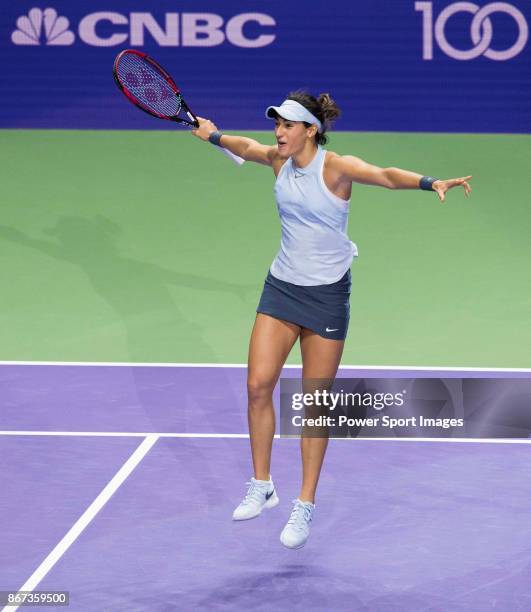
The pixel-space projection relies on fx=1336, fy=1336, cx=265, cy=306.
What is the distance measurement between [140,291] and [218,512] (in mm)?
4557

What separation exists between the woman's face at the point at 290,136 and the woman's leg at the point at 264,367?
0.80 m

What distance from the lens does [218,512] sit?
22.4ft

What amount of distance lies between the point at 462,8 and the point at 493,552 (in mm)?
9051

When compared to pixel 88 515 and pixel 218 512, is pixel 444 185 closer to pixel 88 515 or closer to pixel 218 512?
pixel 218 512

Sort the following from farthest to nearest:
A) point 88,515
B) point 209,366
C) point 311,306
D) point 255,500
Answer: point 209,366 → point 88,515 → point 255,500 → point 311,306

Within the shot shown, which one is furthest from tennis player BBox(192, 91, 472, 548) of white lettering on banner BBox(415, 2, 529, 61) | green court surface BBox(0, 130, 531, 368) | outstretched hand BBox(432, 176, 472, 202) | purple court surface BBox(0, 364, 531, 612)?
white lettering on banner BBox(415, 2, 529, 61)

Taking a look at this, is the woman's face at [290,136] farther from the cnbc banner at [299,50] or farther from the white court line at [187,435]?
the cnbc banner at [299,50]

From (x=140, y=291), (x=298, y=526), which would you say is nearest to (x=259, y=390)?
(x=298, y=526)

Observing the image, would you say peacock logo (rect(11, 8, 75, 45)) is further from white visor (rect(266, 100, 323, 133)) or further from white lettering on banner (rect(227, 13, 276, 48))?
white visor (rect(266, 100, 323, 133))

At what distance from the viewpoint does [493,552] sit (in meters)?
6.30

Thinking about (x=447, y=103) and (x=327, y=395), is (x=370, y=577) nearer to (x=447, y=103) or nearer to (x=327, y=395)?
(x=327, y=395)

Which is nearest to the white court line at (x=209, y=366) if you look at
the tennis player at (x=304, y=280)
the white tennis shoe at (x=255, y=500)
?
the white tennis shoe at (x=255, y=500)

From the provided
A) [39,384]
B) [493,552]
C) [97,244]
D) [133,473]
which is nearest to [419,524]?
[493,552]

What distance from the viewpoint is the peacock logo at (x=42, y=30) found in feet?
46.9
